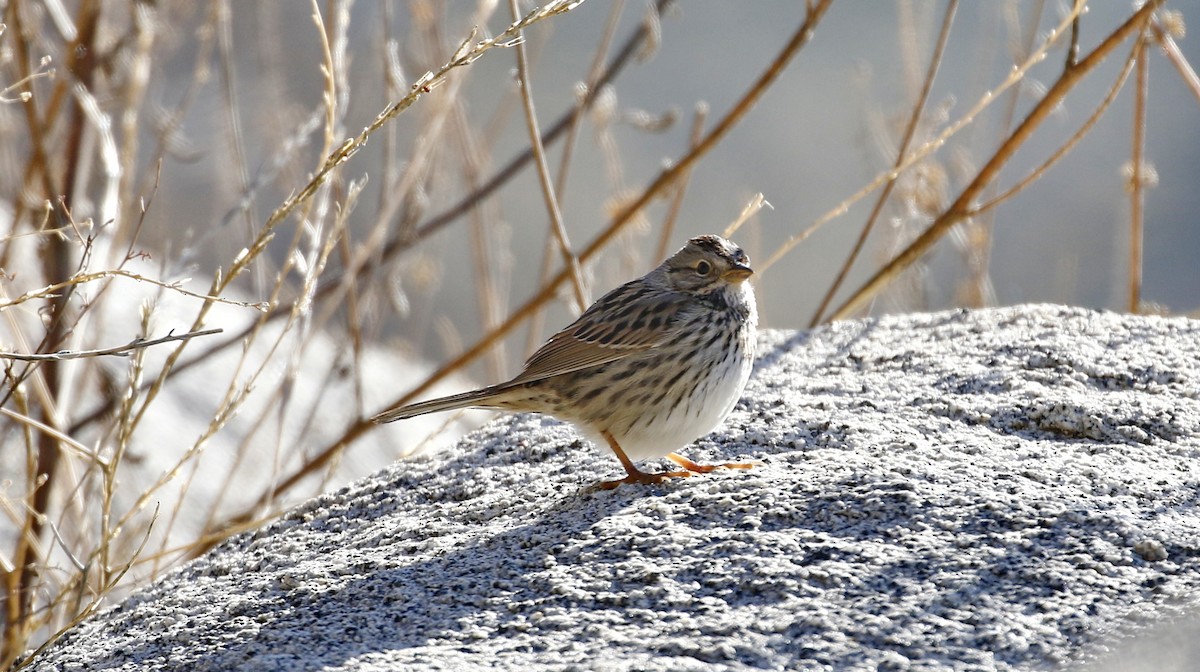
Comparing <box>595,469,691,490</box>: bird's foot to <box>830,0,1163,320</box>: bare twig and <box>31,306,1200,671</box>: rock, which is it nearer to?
<box>31,306,1200,671</box>: rock

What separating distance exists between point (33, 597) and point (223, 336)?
337cm

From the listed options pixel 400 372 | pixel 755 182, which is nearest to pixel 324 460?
pixel 400 372

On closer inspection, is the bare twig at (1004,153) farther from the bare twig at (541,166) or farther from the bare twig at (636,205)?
the bare twig at (541,166)

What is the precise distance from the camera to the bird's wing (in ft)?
11.9

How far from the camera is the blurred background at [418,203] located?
396cm

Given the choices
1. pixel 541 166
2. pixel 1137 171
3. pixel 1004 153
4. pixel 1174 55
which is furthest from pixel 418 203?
pixel 1174 55

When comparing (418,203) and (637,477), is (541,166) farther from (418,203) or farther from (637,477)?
(637,477)

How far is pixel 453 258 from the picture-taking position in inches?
413

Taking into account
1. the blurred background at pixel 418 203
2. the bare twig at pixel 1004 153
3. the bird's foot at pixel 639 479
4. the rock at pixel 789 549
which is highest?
the blurred background at pixel 418 203

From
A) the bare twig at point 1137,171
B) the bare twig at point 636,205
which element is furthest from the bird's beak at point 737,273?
the bare twig at point 1137,171

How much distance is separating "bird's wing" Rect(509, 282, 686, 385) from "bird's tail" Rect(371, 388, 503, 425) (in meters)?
0.12

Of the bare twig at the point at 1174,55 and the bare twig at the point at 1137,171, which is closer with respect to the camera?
the bare twig at the point at 1174,55

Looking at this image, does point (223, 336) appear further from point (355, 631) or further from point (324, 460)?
point (355, 631)

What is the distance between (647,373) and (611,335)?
0.18m
